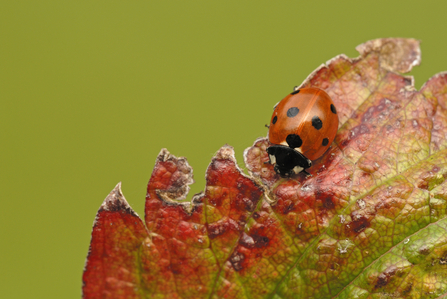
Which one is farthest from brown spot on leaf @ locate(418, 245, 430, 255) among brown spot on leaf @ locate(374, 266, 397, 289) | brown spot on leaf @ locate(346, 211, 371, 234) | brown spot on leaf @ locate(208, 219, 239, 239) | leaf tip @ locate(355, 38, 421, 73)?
leaf tip @ locate(355, 38, 421, 73)

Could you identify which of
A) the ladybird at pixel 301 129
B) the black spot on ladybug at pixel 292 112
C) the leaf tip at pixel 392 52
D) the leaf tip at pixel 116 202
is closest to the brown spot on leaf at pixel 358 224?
the ladybird at pixel 301 129

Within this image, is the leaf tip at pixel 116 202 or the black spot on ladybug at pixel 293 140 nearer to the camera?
the leaf tip at pixel 116 202

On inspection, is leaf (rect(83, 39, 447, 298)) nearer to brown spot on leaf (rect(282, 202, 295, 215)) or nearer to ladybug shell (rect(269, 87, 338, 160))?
brown spot on leaf (rect(282, 202, 295, 215))

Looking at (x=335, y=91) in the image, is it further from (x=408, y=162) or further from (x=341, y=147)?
(x=408, y=162)

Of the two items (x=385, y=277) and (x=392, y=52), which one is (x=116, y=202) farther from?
(x=392, y=52)

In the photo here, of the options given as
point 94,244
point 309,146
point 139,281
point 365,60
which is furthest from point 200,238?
point 365,60

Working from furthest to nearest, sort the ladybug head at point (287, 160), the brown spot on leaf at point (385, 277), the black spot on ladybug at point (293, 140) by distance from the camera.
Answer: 1. the black spot on ladybug at point (293, 140)
2. the ladybug head at point (287, 160)
3. the brown spot on leaf at point (385, 277)

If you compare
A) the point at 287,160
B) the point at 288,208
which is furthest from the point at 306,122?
Result: the point at 288,208

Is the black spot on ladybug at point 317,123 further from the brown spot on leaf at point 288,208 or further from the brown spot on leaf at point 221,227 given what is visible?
the brown spot on leaf at point 221,227
